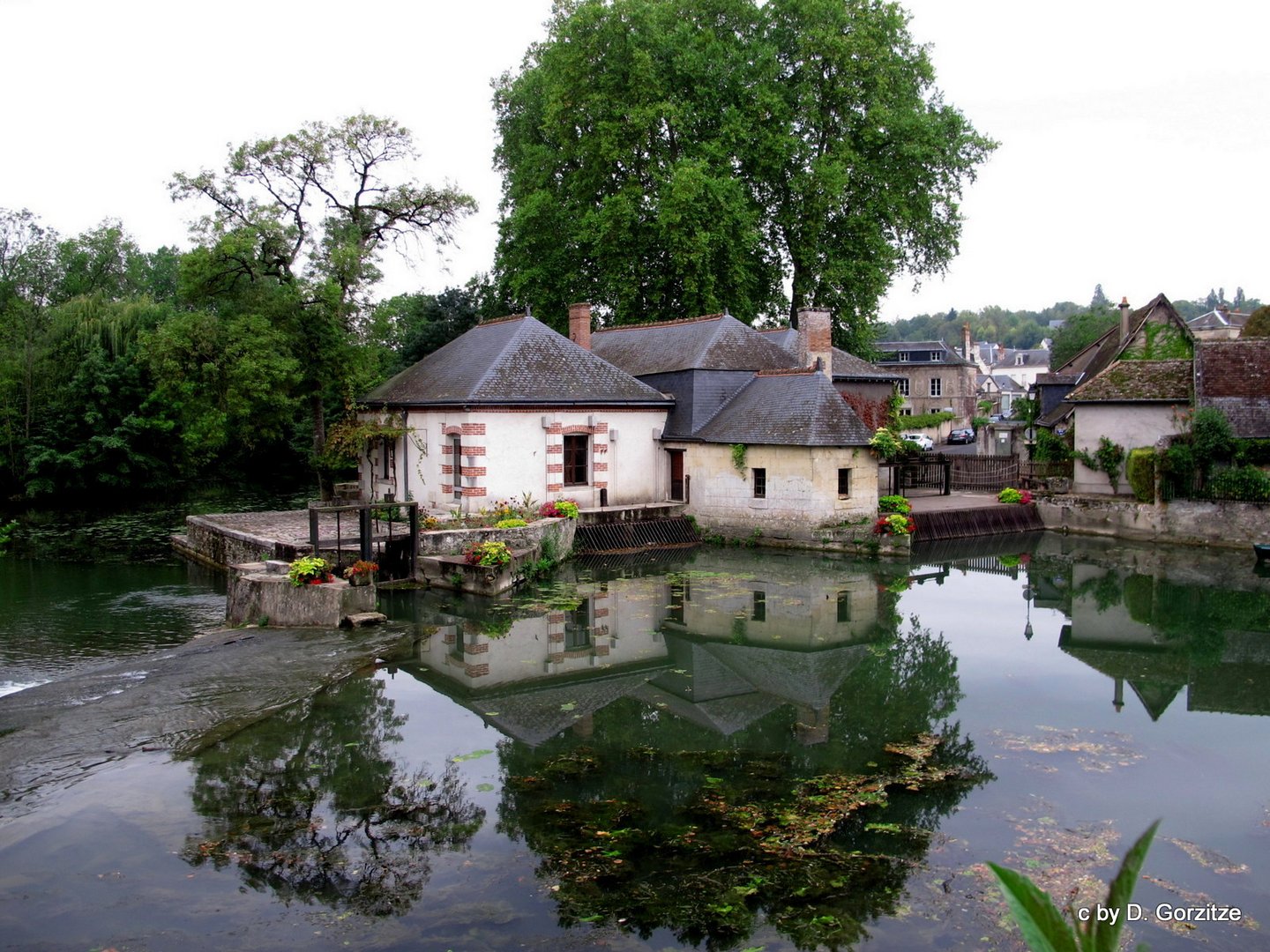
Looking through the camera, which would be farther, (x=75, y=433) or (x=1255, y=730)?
(x=75, y=433)

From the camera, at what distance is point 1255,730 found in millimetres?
9852

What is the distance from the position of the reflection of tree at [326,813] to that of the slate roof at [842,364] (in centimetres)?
1689

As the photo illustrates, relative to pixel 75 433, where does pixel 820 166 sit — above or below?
above

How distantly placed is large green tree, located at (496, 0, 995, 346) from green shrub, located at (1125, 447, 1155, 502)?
8936mm

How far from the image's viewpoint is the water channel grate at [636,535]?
20.4m

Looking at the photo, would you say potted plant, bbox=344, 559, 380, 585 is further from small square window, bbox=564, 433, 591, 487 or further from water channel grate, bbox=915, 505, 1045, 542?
water channel grate, bbox=915, 505, 1045, 542

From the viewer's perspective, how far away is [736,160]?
27641mm

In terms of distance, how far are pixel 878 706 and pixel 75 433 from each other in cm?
3043

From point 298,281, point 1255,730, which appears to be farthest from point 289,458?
point 1255,730

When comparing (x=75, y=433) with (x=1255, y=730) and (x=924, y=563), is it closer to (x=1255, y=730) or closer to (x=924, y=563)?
(x=924, y=563)

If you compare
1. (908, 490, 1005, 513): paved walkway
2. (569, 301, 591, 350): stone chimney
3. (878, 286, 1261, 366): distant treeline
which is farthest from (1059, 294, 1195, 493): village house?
(878, 286, 1261, 366): distant treeline

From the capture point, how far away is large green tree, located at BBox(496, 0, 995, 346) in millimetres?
26969

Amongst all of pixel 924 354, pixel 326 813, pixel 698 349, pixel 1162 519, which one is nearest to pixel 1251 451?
pixel 1162 519

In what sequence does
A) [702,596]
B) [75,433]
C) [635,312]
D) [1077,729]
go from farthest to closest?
[75,433] → [635,312] → [702,596] → [1077,729]
